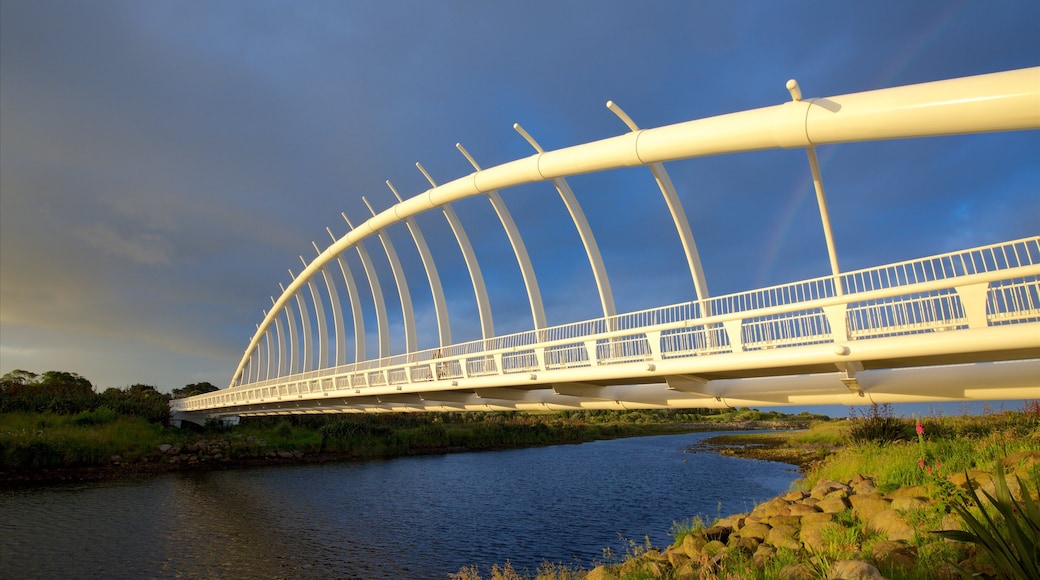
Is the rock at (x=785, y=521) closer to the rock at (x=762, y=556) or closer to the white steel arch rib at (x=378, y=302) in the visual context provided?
the rock at (x=762, y=556)

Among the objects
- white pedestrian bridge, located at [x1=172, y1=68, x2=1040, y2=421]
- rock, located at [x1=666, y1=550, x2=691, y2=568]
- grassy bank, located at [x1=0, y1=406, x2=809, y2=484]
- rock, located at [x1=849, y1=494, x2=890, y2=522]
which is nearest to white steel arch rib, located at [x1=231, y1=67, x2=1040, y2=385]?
white pedestrian bridge, located at [x1=172, y1=68, x2=1040, y2=421]

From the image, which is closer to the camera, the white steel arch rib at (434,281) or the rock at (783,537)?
the rock at (783,537)

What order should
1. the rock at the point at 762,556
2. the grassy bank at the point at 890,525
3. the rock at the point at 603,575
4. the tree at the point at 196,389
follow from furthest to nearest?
the tree at the point at 196,389
the rock at the point at 603,575
the rock at the point at 762,556
the grassy bank at the point at 890,525

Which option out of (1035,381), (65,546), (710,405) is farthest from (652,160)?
(65,546)

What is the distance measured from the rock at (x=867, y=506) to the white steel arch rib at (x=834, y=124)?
591 centimetres

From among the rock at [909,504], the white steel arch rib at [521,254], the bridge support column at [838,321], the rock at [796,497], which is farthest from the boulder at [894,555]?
the white steel arch rib at [521,254]

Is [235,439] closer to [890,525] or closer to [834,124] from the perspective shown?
[890,525]

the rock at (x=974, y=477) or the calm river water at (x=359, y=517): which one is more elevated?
the rock at (x=974, y=477)

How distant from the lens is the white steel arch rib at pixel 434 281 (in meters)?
19.4

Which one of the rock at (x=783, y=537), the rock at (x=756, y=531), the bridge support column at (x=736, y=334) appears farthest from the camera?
the rock at (x=756, y=531)

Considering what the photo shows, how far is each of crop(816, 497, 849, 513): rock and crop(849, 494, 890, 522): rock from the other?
0.25m

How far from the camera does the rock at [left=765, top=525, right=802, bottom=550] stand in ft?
27.7

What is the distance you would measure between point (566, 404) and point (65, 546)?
15.7 meters

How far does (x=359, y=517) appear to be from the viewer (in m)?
20.0
